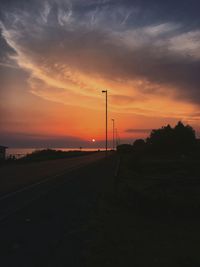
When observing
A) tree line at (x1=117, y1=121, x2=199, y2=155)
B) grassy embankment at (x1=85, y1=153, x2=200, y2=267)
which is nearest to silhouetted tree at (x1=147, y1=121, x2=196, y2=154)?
tree line at (x1=117, y1=121, x2=199, y2=155)

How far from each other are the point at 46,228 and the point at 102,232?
1562 millimetres

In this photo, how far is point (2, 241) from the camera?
10875 millimetres

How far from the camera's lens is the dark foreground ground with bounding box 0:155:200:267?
32.0 ft

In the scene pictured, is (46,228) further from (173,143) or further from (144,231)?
(173,143)

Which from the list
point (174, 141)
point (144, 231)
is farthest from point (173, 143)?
point (144, 231)

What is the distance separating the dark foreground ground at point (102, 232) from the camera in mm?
9758

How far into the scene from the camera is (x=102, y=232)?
41.3 feet

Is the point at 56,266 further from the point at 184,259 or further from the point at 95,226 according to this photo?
the point at 95,226

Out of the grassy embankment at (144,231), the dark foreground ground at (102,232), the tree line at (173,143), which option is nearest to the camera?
the dark foreground ground at (102,232)

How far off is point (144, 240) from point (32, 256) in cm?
396

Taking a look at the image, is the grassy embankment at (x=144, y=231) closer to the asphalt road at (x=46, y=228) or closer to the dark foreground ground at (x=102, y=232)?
the dark foreground ground at (x=102, y=232)

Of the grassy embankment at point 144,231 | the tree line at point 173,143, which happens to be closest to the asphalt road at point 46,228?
the grassy embankment at point 144,231

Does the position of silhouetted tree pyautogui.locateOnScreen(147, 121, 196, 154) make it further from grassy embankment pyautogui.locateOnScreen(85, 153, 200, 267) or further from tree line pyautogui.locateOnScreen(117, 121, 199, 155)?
grassy embankment pyautogui.locateOnScreen(85, 153, 200, 267)

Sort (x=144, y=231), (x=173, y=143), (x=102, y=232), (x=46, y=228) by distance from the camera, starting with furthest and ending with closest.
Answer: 1. (x=173, y=143)
2. (x=144, y=231)
3. (x=46, y=228)
4. (x=102, y=232)
